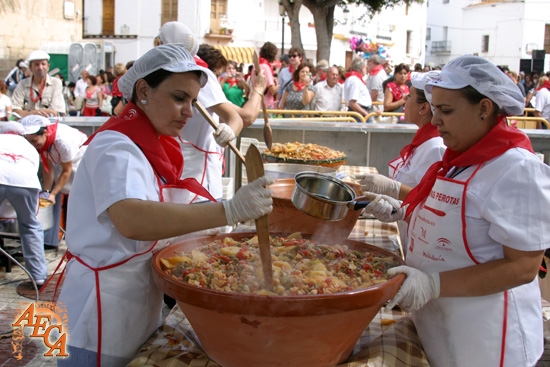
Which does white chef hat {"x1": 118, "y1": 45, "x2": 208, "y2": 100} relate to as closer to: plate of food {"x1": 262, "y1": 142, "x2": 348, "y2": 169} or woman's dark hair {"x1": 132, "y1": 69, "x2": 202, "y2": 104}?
woman's dark hair {"x1": 132, "y1": 69, "x2": 202, "y2": 104}

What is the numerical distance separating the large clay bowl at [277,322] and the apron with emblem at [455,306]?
0.22 meters

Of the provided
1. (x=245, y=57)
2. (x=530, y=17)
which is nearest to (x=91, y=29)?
(x=245, y=57)

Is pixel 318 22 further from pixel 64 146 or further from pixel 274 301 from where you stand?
pixel 274 301

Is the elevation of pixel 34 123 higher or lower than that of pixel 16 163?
higher

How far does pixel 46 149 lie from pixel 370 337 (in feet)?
14.5

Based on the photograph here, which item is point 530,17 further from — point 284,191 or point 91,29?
point 284,191

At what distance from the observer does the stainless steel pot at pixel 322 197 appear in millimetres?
2020

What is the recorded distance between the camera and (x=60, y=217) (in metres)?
6.24

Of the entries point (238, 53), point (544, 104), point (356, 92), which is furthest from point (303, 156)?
point (238, 53)

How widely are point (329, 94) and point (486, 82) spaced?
25.0 feet

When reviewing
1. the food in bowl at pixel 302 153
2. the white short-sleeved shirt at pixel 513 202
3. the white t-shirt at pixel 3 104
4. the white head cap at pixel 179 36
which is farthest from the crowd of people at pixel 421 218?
the white t-shirt at pixel 3 104

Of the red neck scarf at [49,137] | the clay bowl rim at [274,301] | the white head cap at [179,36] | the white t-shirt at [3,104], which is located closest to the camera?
the clay bowl rim at [274,301]

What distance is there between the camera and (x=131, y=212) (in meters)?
1.67

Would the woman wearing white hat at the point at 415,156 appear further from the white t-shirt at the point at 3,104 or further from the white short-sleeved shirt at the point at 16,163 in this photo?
the white t-shirt at the point at 3,104
